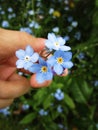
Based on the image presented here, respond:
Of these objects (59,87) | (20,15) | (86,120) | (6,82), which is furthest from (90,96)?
(6,82)

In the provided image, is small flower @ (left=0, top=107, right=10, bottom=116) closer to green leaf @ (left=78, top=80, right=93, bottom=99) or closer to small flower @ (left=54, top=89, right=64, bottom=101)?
small flower @ (left=54, top=89, right=64, bottom=101)

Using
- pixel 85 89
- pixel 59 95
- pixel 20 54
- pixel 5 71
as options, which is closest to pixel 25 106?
pixel 59 95

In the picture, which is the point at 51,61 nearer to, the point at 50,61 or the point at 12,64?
the point at 50,61

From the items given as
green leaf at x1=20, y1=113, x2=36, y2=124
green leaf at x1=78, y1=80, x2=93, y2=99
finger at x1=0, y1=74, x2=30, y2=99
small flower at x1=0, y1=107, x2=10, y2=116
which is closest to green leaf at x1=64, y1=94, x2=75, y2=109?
green leaf at x1=78, y1=80, x2=93, y2=99

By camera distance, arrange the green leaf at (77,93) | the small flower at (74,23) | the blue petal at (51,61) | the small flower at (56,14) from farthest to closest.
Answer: the small flower at (56,14)
the small flower at (74,23)
the green leaf at (77,93)
the blue petal at (51,61)

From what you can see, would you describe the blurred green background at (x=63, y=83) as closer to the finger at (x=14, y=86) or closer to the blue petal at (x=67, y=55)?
the finger at (x=14, y=86)

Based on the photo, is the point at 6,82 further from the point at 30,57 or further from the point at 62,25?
the point at 62,25

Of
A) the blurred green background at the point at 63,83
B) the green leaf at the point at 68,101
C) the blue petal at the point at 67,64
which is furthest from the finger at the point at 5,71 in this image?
the green leaf at the point at 68,101
